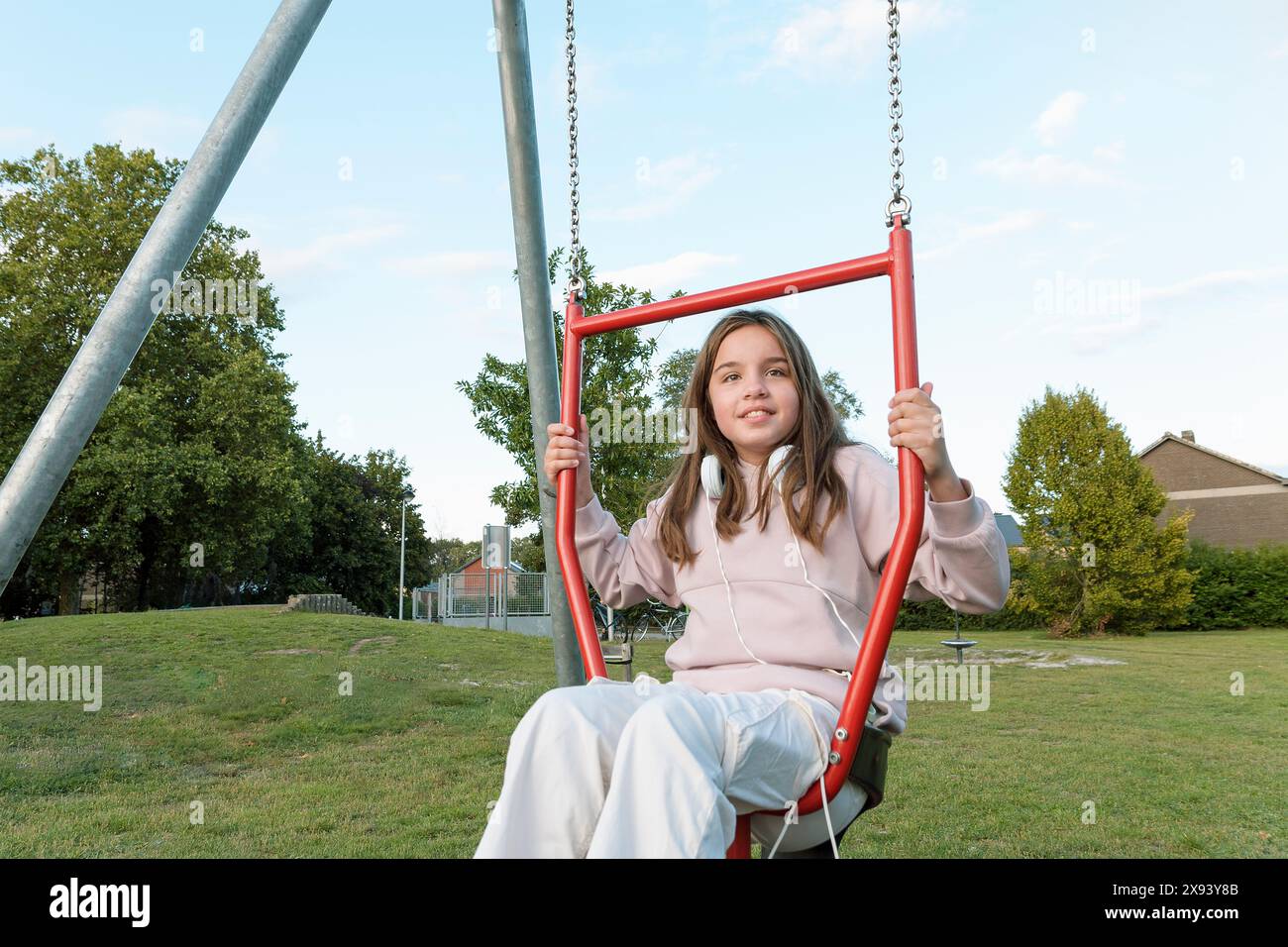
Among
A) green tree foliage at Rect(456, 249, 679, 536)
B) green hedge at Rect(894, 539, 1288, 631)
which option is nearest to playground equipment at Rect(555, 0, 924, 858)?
green tree foliage at Rect(456, 249, 679, 536)

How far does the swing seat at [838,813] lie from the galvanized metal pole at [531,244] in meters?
1.16

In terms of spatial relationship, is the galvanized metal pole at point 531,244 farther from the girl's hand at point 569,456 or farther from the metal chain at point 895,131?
the metal chain at point 895,131

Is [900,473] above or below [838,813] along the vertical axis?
above

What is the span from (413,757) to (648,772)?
479 cm

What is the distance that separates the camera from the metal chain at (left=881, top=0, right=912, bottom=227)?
1.94 m

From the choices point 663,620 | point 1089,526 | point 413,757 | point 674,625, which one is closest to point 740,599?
point 413,757

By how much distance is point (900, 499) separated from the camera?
189 centimetres

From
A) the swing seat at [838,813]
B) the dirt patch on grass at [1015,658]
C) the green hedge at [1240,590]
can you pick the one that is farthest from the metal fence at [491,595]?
the swing seat at [838,813]

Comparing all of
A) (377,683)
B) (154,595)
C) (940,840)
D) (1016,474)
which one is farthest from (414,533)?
(940,840)

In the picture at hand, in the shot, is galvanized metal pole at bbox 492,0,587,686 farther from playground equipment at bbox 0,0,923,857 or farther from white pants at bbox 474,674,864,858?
white pants at bbox 474,674,864,858

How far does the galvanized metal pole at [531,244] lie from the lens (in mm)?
2980

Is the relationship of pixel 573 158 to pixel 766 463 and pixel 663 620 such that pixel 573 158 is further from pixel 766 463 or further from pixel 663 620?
pixel 663 620

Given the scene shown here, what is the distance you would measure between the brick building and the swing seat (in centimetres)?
3370
